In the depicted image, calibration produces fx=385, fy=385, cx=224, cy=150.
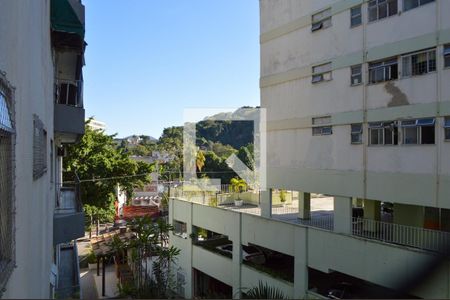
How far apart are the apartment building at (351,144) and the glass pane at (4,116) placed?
937cm

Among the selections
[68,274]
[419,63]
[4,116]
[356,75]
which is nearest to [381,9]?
[356,75]

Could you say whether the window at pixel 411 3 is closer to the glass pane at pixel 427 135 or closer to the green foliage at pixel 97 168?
the glass pane at pixel 427 135

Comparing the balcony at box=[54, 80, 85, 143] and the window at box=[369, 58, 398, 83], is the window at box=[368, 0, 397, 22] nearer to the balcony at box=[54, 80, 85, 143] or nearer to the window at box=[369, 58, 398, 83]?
the window at box=[369, 58, 398, 83]

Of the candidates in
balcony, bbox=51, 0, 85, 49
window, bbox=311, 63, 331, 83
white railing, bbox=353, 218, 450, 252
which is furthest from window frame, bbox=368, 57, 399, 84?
balcony, bbox=51, 0, 85, 49

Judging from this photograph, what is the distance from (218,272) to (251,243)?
109 inches

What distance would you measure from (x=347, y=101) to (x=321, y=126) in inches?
60.6

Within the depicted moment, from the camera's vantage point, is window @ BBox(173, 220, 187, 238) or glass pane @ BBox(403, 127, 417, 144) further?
window @ BBox(173, 220, 187, 238)

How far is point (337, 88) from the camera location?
1412cm

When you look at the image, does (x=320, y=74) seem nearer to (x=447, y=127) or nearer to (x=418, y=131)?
(x=418, y=131)

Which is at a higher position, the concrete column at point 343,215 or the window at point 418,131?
the window at point 418,131

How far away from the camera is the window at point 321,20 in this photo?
14.5 metres

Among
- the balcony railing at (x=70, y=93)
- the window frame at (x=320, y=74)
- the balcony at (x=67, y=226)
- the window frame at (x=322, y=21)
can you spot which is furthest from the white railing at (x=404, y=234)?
the balcony railing at (x=70, y=93)

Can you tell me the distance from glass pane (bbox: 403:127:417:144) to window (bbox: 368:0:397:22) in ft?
12.0

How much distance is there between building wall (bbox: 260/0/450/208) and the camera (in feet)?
36.3
